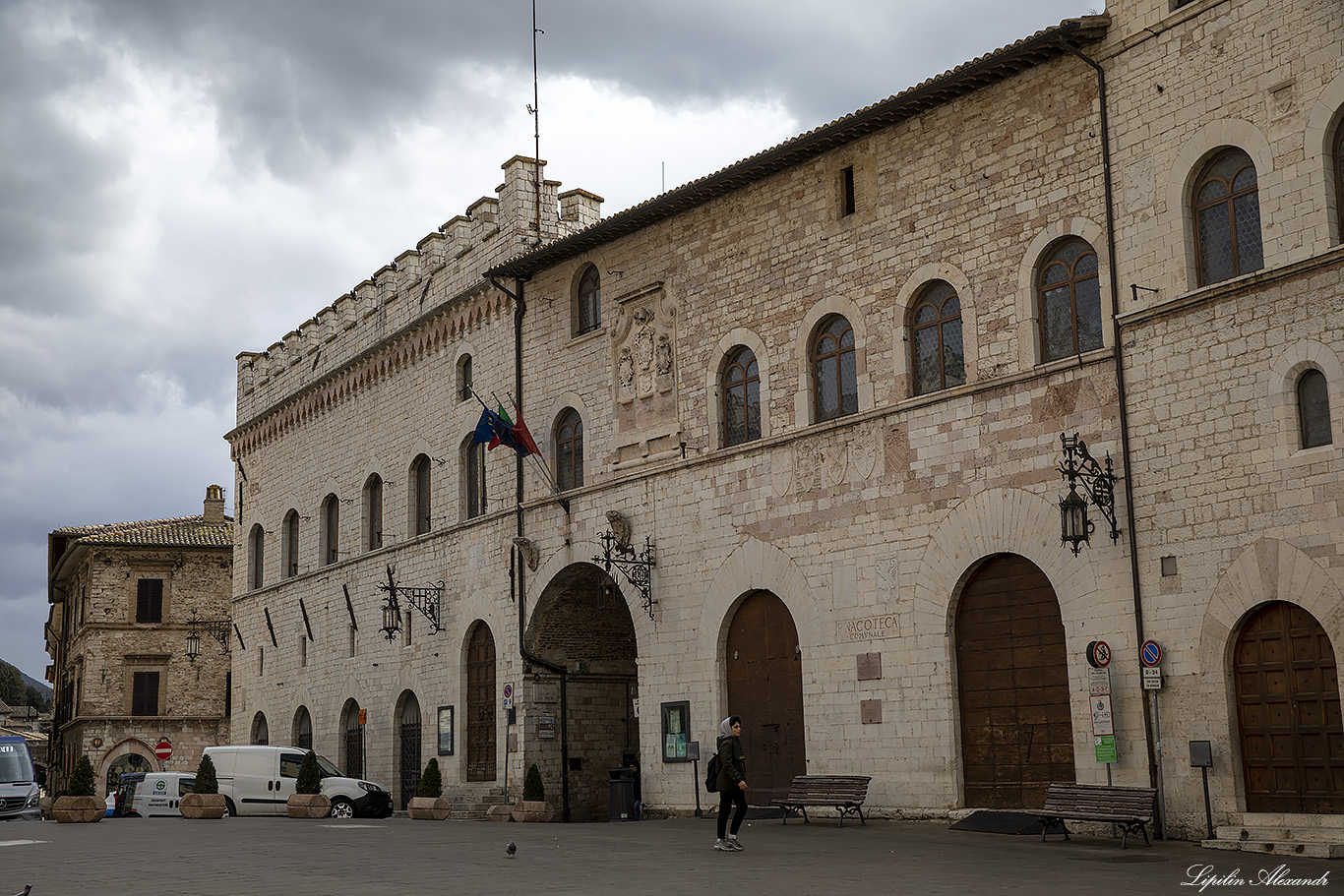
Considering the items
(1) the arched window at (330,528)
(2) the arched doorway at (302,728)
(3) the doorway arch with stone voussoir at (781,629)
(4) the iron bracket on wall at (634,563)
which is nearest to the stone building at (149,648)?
(2) the arched doorway at (302,728)

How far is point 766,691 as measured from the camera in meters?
21.0

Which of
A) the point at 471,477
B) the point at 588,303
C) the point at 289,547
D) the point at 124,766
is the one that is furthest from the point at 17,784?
the point at 124,766

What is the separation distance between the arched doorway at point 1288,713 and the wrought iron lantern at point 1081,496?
6.78 ft

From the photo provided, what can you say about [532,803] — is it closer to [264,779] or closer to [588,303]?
[264,779]

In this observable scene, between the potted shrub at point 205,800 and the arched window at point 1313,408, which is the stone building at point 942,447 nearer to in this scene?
the arched window at point 1313,408

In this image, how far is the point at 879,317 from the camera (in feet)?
64.4

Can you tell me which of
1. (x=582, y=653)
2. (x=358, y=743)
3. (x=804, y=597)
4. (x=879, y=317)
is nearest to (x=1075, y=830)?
(x=804, y=597)

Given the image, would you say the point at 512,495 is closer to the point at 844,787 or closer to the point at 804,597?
the point at 804,597

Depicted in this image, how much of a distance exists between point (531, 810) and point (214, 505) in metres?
37.8

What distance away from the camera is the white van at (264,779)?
Result: 27.7m

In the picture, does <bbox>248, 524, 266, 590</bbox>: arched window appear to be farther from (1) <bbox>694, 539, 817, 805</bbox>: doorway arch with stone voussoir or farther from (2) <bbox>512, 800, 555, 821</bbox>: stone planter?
(1) <bbox>694, 539, 817, 805</bbox>: doorway arch with stone voussoir

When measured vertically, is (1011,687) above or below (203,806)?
above

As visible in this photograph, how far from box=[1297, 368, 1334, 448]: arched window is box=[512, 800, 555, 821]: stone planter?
1405cm

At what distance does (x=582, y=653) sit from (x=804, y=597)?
728cm
